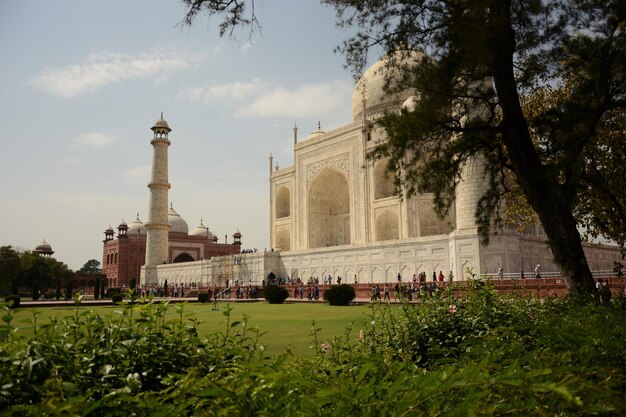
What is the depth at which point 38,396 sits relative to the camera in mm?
1543

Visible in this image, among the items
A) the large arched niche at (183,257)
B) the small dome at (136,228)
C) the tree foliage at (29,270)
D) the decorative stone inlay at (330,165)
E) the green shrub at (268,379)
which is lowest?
the green shrub at (268,379)

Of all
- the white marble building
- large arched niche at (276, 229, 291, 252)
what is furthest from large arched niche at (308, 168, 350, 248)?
large arched niche at (276, 229, 291, 252)

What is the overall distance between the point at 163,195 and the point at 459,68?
29.6m

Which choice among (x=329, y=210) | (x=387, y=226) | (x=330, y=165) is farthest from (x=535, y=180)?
(x=329, y=210)

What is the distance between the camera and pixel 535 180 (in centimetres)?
580

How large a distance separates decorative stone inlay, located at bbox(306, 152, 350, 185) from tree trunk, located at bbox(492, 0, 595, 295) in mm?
22544

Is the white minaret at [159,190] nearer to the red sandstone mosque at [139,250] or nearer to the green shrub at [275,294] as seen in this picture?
the red sandstone mosque at [139,250]

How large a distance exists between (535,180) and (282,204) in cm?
2911

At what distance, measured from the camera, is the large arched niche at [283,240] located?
3322 centimetres

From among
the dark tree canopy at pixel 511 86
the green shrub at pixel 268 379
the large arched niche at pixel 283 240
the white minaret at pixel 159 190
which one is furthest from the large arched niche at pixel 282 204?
the green shrub at pixel 268 379

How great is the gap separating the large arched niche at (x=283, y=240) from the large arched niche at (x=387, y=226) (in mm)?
8114

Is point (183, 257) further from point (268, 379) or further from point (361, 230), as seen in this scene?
point (268, 379)

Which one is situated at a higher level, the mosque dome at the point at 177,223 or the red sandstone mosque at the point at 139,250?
the mosque dome at the point at 177,223

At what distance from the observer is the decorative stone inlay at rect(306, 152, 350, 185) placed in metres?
28.7
